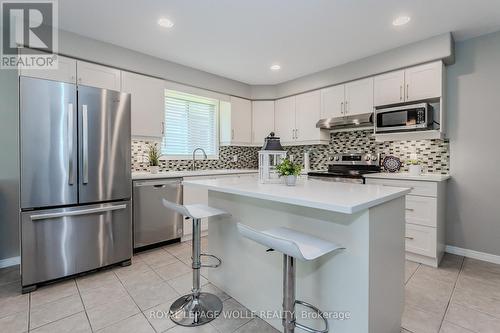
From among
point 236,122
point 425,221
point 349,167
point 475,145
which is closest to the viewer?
point 425,221

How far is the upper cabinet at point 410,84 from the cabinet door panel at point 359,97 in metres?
0.10

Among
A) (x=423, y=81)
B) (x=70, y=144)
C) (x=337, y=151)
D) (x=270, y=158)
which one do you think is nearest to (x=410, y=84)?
(x=423, y=81)

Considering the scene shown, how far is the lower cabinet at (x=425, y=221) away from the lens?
9.00ft

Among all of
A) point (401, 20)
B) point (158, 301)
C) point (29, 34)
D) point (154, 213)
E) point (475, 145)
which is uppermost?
point (401, 20)

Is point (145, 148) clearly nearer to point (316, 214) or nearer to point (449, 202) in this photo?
point (316, 214)

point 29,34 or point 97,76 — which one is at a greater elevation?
point 29,34

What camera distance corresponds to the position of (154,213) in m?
3.21

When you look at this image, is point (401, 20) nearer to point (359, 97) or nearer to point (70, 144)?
point (359, 97)

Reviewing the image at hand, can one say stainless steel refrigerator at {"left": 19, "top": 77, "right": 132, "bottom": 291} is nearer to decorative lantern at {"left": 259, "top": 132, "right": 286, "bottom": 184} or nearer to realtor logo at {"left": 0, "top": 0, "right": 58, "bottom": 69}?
realtor logo at {"left": 0, "top": 0, "right": 58, "bottom": 69}

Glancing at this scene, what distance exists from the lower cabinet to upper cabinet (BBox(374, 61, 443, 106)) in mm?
1103

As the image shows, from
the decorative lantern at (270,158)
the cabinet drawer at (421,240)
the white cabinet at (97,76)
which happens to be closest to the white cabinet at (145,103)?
the white cabinet at (97,76)

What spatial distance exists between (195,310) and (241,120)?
346 cm

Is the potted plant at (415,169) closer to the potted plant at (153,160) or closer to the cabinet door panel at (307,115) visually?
the cabinet door panel at (307,115)

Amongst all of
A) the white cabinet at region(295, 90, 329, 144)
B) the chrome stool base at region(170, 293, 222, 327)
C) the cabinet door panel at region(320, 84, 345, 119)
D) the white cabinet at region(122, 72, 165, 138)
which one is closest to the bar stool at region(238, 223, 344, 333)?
the chrome stool base at region(170, 293, 222, 327)
